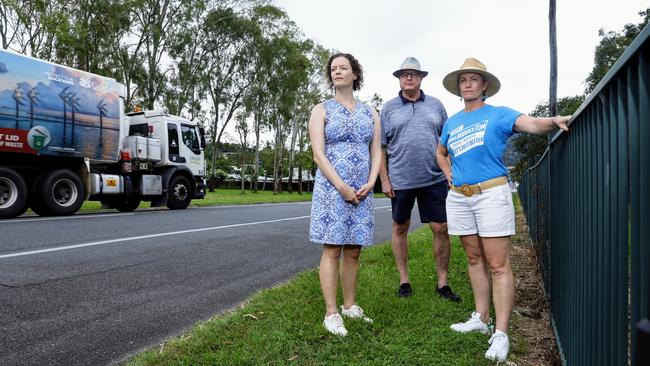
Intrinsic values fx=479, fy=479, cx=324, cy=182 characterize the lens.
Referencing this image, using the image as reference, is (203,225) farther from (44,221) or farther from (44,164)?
(44,164)

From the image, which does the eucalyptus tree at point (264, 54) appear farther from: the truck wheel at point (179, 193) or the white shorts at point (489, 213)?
the white shorts at point (489, 213)

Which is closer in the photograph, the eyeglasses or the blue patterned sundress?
the blue patterned sundress

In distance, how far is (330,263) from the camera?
348cm

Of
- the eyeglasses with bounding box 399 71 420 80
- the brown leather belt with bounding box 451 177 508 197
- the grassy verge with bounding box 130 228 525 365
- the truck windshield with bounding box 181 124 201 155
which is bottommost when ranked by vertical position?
the grassy verge with bounding box 130 228 525 365

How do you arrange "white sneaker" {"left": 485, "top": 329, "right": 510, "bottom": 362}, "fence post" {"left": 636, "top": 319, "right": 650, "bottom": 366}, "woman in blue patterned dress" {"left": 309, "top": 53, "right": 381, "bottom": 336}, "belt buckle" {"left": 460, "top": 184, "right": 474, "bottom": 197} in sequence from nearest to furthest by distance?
"fence post" {"left": 636, "top": 319, "right": 650, "bottom": 366}, "white sneaker" {"left": 485, "top": 329, "right": 510, "bottom": 362}, "belt buckle" {"left": 460, "top": 184, "right": 474, "bottom": 197}, "woman in blue patterned dress" {"left": 309, "top": 53, "right": 381, "bottom": 336}

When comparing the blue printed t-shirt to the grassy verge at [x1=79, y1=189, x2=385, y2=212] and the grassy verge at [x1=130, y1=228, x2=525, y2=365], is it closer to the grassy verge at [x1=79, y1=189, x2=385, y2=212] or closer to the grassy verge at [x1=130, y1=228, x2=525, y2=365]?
the grassy verge at [x1=130, y1=228, x2=525, y2=365]

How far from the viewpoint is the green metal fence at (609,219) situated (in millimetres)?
1245

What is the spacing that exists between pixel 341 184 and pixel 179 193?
13504mm

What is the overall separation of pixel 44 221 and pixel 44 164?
2692 mm

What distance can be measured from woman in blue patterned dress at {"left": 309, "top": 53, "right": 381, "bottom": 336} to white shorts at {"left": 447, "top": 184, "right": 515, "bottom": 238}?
0.68 m

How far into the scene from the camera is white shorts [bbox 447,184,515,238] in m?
2.99

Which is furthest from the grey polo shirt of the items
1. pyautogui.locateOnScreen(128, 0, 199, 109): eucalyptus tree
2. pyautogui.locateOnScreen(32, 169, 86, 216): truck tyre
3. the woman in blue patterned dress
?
pyautogui.locateOnScreen(128, 0, 199, 109): eucalyptus tree

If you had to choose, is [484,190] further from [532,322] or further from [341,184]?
[532,322]

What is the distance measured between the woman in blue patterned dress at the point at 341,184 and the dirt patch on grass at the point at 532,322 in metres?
1.09
